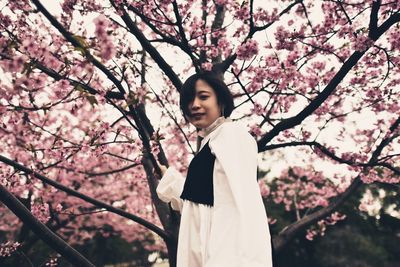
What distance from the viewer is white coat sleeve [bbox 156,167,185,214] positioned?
7.66 ft

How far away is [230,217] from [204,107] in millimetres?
691

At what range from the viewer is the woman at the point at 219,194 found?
159 cm

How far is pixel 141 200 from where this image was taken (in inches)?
436

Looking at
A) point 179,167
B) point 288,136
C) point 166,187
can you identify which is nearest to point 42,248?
point 179,167

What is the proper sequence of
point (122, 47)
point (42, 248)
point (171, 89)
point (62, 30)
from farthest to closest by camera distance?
point (42, 248) < point (171, 89) < point (122, 47) < point (62, 30)

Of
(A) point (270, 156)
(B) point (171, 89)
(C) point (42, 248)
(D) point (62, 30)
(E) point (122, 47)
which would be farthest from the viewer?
(A) point (270, 156)

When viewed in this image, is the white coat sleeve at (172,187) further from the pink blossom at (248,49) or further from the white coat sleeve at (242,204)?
the pink blossom at (248,49)

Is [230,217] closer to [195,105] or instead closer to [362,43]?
[195,105]

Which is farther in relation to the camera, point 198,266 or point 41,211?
point 41,211

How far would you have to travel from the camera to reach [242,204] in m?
1.64

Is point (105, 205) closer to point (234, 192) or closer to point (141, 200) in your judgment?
point (234, 192)

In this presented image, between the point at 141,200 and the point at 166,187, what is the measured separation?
8996 millimetres

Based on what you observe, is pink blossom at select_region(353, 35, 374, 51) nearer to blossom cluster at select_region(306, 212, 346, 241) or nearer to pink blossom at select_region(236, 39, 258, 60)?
pink blossom at select_region(236, 39, 258, 60)

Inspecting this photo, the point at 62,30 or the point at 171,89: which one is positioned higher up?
the point at 171,89
